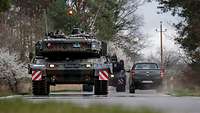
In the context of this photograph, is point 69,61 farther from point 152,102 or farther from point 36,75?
point 152,102

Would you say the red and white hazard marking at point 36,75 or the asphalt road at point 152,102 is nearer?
the asphalt road at point 152,102

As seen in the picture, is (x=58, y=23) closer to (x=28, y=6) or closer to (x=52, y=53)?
(x=28, y=6)

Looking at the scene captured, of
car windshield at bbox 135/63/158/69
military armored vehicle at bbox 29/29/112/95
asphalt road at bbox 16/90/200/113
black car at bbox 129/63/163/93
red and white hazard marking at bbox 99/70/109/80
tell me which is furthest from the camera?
car windshield at bbox 135/63/158/69

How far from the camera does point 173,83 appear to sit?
168 ft

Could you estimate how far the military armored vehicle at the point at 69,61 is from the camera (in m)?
27.3

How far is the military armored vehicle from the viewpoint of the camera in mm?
27344

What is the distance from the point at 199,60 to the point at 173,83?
2.98m

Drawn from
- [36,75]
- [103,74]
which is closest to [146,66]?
[103,74]

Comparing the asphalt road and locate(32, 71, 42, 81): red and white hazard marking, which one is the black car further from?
the asphalt road

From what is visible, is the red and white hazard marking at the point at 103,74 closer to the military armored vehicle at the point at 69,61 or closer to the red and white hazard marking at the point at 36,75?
the military armored vehicle at the point at 69,61

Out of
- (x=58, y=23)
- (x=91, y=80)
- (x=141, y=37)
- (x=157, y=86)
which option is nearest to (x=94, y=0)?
(x=58, y=23)

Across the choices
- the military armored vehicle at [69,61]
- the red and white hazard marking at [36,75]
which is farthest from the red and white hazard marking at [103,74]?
the red and white hazard marking at [36,75]

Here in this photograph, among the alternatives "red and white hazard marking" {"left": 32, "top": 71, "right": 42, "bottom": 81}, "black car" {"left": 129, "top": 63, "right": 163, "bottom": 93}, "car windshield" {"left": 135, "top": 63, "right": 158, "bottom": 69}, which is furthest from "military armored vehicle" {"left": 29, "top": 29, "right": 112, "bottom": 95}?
"car windshield" {"left": 135, "top": 63, "right": 158, "bottom": 69}

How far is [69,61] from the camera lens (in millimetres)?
28125
